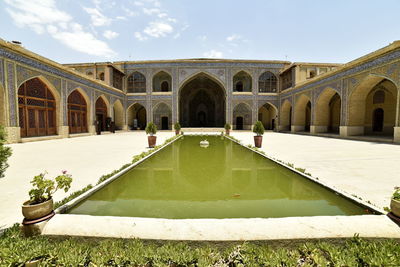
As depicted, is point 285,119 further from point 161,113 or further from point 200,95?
point 161,113

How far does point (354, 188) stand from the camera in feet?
10.7

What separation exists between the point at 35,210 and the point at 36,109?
44.2 ft

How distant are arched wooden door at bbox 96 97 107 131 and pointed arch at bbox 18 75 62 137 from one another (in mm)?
4935

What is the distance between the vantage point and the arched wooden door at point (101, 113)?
60.1 ft

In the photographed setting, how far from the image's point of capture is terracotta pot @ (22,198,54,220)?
6.24 ft

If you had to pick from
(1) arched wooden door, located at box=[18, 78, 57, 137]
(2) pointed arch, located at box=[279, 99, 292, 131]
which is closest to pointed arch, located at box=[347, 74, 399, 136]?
(2) pointed arch, located at box=[279, 99, 292, 131]

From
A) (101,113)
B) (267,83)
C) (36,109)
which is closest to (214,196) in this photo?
(36,109)

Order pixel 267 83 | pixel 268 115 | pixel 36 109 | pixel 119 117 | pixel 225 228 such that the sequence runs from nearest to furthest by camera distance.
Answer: pixel 225 228 → pixel 36 109 → pixel 119 117 → pixel 267 83 → pixel 268 115

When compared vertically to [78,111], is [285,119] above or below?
below

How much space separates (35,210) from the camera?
193cm

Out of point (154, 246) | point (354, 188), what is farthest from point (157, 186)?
point (354, 188)

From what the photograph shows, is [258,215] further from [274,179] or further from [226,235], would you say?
[274,179]

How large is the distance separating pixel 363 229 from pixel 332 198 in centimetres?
115

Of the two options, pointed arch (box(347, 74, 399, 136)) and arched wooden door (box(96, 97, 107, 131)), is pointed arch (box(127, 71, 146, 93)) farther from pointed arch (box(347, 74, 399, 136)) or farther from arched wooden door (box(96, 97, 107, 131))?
pointed arch (box(347, 74, 399, 136))
